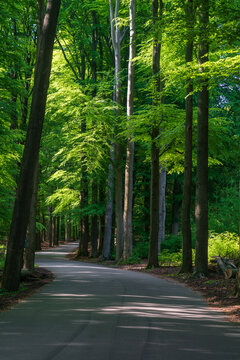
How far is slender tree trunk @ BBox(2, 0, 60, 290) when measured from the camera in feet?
35.9

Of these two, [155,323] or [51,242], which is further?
[51,242]

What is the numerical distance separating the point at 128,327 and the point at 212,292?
5.56 m

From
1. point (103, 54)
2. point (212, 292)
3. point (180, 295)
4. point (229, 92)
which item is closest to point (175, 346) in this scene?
point (180, 295)

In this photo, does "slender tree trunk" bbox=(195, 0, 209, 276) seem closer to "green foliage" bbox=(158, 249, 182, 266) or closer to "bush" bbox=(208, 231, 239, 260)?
"bush" bbox=(208, 231, 239, 260)

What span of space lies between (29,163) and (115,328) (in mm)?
5783

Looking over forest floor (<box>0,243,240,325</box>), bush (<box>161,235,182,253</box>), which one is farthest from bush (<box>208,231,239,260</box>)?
bush (<box>161,235,182,253</box>)

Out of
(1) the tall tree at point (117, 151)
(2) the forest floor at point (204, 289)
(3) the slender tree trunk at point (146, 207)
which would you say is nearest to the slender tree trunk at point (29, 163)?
(2) the forest floor at point (204, 289)

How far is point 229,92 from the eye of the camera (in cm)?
2755

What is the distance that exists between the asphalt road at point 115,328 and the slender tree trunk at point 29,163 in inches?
46.0

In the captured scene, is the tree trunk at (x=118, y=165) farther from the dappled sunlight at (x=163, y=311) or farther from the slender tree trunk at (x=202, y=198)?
the dappled sunlight at (x=163, y=311)

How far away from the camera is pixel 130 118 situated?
20328mm

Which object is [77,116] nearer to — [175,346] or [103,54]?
[103,54]

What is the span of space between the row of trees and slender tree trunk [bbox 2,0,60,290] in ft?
0.09

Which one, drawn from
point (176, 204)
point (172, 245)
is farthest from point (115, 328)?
point (176, 204)
